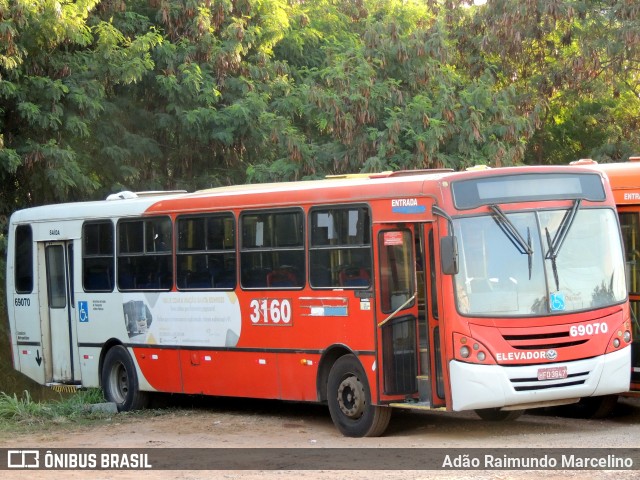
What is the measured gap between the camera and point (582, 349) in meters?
12.5

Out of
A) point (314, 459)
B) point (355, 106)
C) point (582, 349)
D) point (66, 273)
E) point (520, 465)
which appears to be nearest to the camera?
point (520, 465)

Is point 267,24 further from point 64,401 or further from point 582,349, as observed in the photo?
point 582,349

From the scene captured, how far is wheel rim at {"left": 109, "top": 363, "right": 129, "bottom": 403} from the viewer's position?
57.1 feet

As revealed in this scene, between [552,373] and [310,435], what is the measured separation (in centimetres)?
290

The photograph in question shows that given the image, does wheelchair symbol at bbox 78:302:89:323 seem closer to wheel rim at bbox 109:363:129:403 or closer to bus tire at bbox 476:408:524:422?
wheel rim at bbox 109:363:129:403

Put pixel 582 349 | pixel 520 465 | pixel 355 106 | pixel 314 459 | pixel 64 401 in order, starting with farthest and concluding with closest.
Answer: pixel 355 106 → pixel 64 401 → pixel 582 349 → pixel 314 459 → pixel 520 465

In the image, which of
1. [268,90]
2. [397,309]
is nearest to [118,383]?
[397,309]

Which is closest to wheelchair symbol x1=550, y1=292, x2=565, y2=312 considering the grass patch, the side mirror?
the side mirror

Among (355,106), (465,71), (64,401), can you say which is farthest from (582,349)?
(465,71)

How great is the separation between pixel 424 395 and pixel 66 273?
7360mm

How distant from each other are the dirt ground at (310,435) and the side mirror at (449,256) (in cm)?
168

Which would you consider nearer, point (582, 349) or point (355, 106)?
point (582, 349)

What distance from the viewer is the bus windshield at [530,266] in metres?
12.3

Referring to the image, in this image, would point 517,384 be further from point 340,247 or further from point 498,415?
point 340,247
